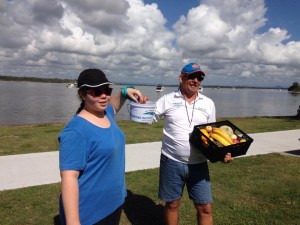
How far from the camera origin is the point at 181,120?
3.17 metres

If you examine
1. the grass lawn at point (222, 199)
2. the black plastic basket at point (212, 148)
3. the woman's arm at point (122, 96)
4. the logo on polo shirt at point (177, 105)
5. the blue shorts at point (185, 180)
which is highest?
the woman's arm at point (122, 96)

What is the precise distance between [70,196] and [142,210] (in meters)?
2.89

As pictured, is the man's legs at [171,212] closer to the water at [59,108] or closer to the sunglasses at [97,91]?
the water at [59,108]

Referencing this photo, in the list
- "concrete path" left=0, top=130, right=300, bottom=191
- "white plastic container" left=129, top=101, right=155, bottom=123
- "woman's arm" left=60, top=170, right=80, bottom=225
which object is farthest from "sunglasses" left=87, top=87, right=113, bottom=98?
"concrete path" left=0, top=130, right=300, bottom=191

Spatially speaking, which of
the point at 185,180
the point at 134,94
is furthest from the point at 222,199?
the point at 134,94


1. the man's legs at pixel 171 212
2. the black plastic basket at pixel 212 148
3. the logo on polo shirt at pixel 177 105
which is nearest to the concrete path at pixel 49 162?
the man's legs at pixel 171 212

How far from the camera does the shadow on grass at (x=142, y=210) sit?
417cm

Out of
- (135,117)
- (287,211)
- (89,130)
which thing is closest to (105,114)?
(89,130)

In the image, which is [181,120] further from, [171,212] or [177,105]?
[171,212]

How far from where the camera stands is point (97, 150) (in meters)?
1.87

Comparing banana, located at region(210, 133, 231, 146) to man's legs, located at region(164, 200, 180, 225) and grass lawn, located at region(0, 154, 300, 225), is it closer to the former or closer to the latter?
man's legs, located at region(164, 200, 180, 225)

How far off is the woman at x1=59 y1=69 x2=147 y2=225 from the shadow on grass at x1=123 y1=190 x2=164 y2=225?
7.04ft

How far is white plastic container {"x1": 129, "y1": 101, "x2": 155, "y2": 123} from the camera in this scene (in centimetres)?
312

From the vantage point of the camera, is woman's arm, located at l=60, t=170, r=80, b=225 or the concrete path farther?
the concrete path
